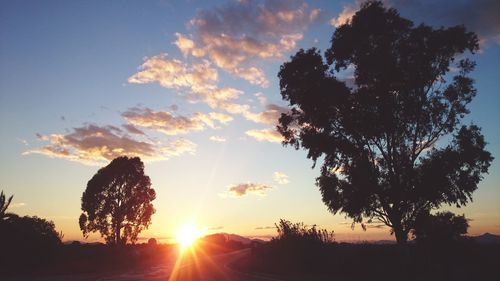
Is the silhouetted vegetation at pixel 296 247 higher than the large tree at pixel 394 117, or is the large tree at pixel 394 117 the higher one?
the large tree at pixel 394 117

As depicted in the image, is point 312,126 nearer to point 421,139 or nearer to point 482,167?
point 421,139

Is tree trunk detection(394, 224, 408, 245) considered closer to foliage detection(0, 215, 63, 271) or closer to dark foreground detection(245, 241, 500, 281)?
dark foreground detection(245, 241, 500, 281)

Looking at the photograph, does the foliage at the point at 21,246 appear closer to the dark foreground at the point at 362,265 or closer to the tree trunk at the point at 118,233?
the dark foreground at the point at 362,265

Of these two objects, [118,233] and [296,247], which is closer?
[296,247]

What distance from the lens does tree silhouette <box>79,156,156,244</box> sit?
47.6 m

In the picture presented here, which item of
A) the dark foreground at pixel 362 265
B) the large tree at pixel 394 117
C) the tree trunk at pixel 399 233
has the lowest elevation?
the dark foreground at pixel 362 265

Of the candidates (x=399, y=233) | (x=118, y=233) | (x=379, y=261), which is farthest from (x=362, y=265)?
(x=118, y=233)

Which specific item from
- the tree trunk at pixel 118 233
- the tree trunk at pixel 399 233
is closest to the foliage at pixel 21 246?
the tree trunk at pixel 118 233

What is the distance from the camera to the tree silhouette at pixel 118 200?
47.6 meters

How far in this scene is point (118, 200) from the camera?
48125mm

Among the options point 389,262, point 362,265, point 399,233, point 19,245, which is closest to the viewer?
point 389,262

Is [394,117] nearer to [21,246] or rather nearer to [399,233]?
[399,233]

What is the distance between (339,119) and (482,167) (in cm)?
969

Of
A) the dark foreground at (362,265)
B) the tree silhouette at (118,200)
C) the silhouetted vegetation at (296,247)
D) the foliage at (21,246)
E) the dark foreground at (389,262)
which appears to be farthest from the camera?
the tree silhouette at (118,200)
